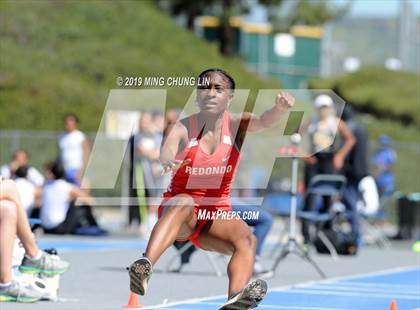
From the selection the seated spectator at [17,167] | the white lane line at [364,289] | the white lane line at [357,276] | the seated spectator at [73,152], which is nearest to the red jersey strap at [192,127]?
the white lane line at [357,276]

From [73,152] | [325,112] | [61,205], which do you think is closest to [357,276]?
[325,112]

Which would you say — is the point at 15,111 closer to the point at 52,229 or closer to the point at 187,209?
the point at 52,229

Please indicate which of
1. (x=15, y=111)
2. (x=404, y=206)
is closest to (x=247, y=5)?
(x=15, y=111)

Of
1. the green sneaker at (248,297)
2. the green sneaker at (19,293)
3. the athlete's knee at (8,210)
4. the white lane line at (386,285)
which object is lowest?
the green sneaker at (248,297)

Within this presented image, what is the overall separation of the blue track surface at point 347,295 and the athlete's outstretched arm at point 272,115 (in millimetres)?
2065

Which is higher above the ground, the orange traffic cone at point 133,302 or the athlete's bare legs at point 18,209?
the athlete's bare legs at point 18,209

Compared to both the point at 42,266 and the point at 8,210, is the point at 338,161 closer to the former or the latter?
the point at 42,266

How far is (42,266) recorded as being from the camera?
10.9 metres

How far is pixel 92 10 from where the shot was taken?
39.8 m

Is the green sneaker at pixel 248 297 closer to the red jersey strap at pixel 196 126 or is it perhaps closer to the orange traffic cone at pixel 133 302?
the red jersey strap at pixel 196 126

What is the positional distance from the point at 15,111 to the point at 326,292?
2013 centimetres

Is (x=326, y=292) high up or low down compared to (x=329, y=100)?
down

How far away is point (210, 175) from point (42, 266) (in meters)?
2.50

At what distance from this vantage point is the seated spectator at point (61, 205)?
66.6 feet
